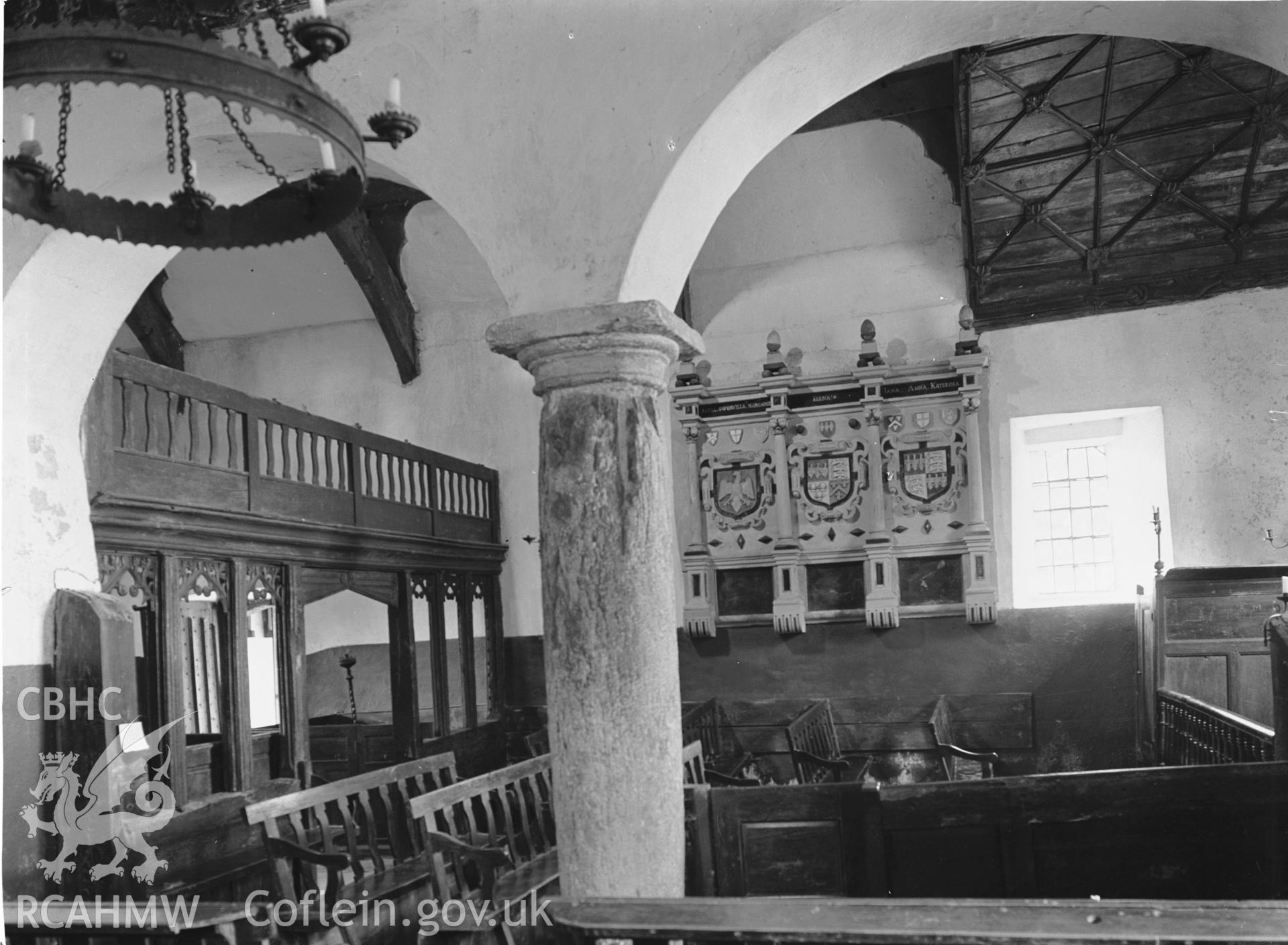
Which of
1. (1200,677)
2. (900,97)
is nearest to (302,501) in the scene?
(900,97)

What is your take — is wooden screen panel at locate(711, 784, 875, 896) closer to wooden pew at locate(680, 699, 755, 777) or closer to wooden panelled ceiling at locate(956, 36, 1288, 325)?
wooden pew at locate(680, 699, 755, 777)

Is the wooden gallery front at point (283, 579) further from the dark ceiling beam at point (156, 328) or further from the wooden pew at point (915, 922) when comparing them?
the wooden pew at point (915, 922)

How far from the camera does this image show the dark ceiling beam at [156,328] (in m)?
11.2

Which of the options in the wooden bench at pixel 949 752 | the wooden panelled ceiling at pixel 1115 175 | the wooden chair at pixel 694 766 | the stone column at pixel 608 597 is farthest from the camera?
the wooden bench at pixel 949 752

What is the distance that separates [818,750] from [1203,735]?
265 cm

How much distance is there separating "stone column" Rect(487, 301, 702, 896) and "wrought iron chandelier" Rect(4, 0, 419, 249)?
99 cm

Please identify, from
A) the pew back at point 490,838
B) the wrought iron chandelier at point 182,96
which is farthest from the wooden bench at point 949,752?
the wrought iron chandelier at point 182,96

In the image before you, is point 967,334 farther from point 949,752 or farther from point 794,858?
point 794,858

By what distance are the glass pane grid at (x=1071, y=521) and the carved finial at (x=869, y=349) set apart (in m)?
1.65

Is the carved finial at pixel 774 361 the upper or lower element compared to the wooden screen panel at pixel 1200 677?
upper

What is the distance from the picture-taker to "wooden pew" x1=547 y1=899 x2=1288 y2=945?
2.32 metres

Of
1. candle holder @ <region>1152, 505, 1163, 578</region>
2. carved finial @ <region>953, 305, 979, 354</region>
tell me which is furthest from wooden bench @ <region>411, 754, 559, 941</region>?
carved finial @ <region>953, 305, 979, 354</region>

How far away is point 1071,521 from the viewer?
9750mm

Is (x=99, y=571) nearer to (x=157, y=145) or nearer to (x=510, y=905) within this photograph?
(x=157, y=145)
